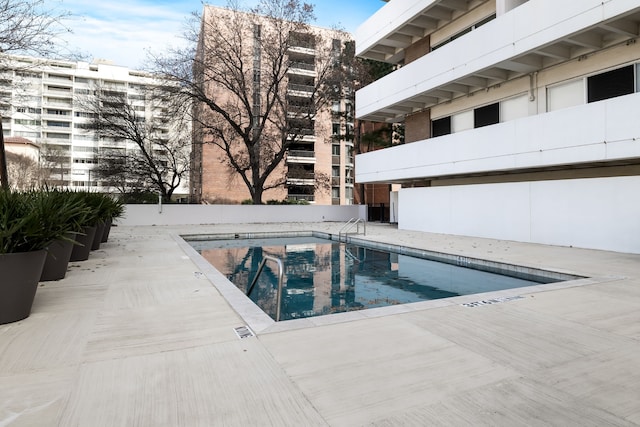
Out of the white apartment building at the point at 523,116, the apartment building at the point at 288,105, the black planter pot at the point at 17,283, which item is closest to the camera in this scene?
the black planter pot at the point at 17,283

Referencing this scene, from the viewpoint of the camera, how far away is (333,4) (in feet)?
78.7

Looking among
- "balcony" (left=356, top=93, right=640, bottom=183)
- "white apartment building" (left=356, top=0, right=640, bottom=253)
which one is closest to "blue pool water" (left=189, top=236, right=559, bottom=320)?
"white apartment building" (left=356, top=0, right=640, bottom=253)

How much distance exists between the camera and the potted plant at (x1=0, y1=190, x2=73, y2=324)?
363 centimetres

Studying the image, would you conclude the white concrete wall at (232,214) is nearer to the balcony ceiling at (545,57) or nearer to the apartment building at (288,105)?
the apartment building at (288,105)

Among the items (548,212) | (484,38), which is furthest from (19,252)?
(484,38)

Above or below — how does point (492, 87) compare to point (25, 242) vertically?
above

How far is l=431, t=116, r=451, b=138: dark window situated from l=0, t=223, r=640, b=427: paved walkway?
41.7 ft

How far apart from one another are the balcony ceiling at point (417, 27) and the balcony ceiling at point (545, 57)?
2916mm

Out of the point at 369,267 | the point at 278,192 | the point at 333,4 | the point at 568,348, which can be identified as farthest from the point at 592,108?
the point at 278,192

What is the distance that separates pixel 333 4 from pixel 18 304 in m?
25.0

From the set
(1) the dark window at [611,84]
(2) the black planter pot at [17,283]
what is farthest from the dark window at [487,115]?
(2) the black planter pot at [17,283]

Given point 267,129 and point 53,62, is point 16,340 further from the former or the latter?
point 267,129

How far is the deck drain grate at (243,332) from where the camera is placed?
3410 millimetres

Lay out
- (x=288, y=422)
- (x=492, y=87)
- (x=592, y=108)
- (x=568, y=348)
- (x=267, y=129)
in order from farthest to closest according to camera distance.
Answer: (x=267, y=129)
(x=492, y=87)
(x=592, y=108)
(x=568, y=348)
(x=288, y=422)
